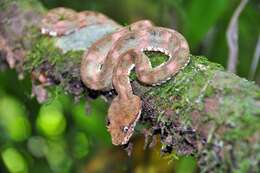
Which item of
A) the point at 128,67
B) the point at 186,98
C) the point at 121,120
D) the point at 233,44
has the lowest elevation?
the point at 121,120

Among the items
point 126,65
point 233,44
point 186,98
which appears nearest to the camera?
point 186,98

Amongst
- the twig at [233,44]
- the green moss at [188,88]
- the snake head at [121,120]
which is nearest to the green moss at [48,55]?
the snake head at [121,120]

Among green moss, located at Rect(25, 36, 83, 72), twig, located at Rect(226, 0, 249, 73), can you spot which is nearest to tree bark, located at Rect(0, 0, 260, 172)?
green moss, located at Rect(25, 36, 83, 72)

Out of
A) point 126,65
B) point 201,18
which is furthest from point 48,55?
point 201,18

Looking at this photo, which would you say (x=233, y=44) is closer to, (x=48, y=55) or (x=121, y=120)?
(x=121, y=120)

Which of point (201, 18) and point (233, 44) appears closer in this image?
point (233, 44)

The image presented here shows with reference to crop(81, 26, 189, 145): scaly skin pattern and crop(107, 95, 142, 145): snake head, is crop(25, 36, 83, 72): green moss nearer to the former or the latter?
crop(81, 26, 189, 145): scaly skin pattern
